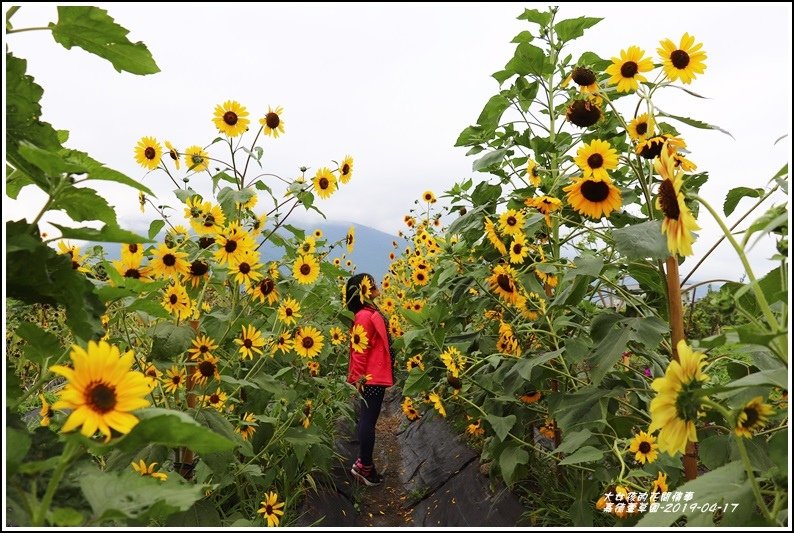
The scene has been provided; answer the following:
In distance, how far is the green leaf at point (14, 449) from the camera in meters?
0.66

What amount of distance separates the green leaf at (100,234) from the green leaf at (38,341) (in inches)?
9.7

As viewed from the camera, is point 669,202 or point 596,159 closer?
point 669,202

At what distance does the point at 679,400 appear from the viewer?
96 cm

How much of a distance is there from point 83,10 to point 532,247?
6.53 feet

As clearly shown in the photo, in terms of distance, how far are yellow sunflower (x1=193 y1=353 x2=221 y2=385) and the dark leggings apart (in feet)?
6.96

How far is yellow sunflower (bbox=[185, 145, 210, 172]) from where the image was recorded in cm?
240

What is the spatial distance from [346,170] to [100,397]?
7.56 ft

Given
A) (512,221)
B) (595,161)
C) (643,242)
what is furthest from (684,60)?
(512,221)

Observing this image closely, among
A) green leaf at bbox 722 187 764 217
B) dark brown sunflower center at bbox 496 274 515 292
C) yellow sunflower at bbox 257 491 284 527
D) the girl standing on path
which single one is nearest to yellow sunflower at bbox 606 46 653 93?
green leaf at bbox 722 187 764 217

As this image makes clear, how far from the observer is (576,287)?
180 cm

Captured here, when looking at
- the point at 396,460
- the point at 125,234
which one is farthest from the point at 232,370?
the point at 396,460

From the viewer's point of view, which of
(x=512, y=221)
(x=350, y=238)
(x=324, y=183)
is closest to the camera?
(x=512, y=221)

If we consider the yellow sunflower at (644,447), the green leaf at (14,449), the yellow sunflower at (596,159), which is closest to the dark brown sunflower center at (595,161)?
the yellow sunflower at (596,159)

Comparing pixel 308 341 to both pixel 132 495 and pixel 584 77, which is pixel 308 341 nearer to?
pixel 584 77
